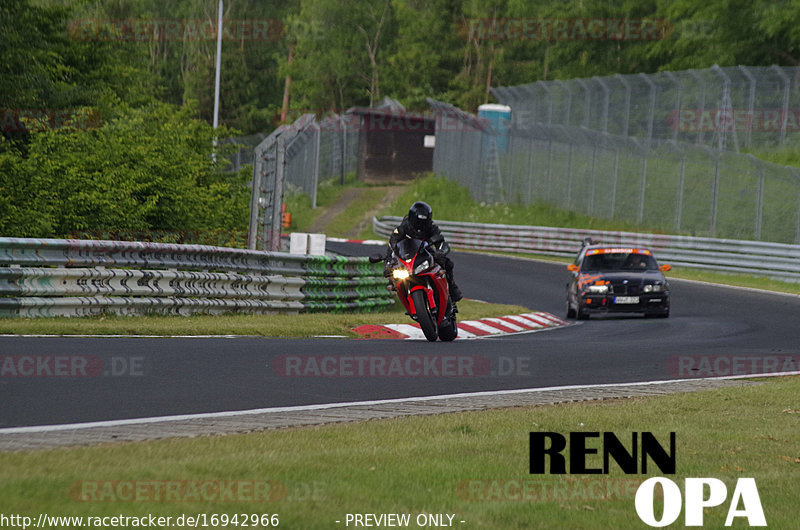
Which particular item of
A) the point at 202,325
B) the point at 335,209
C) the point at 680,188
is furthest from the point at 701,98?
the point at 202,325

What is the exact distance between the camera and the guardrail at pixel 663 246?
31781mm

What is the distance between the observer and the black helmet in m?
14.1

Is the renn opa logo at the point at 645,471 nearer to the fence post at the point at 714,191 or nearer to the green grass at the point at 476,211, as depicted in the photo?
the fence post at the point at 714,191

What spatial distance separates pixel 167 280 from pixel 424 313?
3778mm

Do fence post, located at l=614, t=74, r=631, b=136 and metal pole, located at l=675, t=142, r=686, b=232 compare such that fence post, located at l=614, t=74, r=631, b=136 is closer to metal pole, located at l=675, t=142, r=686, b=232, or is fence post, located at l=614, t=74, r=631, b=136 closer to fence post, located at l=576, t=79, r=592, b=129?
fence post, located at l=576, t=79, r=592, b=129

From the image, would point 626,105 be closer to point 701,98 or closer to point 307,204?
point 701,98

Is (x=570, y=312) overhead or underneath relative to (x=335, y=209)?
overhead

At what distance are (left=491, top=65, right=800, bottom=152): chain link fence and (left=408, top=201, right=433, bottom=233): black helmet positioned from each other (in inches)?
933

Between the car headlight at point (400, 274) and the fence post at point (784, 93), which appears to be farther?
the fence post at point (784, 93)

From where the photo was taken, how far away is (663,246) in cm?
3662

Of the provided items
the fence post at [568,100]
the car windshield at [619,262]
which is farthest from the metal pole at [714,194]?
the fence post at [568,100]

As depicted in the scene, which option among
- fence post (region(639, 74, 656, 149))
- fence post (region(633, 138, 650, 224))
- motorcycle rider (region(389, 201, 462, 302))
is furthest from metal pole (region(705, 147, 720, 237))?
motorcycle rider (region(389, 201, 462, 302))

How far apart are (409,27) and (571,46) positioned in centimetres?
2596

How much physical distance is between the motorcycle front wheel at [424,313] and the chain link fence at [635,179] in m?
19.6
